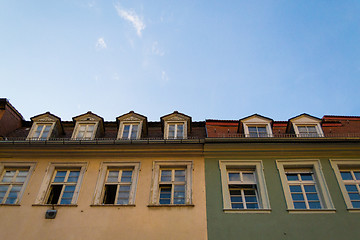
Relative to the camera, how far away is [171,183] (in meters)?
12.3

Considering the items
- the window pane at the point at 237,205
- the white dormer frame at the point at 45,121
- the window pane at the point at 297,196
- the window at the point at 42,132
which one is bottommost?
the window pane at the point at 237,205

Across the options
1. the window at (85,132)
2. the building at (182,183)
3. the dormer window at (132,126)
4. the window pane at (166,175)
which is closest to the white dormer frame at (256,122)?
the building at (182,183)

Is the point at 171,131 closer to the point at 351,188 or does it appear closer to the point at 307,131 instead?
the point at 307,131

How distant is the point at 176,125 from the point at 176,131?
345 mm

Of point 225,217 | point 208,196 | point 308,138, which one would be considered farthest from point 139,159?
point 308,138

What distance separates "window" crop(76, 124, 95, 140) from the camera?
46.7 feet

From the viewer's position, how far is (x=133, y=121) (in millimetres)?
14797

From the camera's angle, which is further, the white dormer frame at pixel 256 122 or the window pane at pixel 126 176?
the white dormer frame at pixel 256 122

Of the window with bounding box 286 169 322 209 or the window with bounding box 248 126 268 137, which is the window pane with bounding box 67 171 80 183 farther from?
the window with bounding box 286 169 322 209

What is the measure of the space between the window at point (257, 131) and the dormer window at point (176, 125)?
269cm

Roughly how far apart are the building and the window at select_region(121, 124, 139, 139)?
0.17 ft

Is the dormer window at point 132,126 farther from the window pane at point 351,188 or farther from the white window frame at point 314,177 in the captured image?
the window pane at point 351,188

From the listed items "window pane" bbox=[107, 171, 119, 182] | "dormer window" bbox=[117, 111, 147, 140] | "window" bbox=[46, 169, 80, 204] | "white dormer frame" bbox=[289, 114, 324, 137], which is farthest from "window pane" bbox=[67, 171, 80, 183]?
"white dormer frame" bbox=[289, 114, 324, 137]

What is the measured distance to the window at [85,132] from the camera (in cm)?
1425
